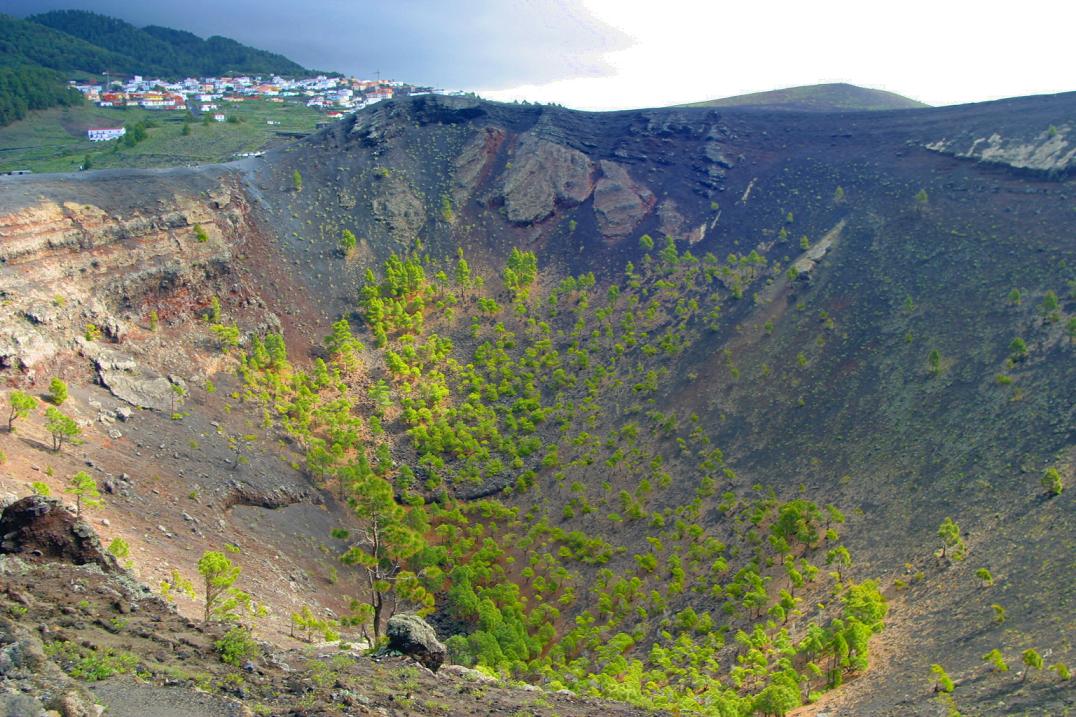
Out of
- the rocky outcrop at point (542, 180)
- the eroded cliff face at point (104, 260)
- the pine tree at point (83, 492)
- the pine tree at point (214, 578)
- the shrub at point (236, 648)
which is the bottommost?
the pine tree at point (214, 578)

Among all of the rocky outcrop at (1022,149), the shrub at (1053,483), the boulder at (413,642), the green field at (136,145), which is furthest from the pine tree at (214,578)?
the green field at (136,145)

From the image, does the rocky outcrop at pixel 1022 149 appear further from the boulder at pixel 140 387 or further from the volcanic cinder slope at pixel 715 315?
the boulder at pixel 140 387

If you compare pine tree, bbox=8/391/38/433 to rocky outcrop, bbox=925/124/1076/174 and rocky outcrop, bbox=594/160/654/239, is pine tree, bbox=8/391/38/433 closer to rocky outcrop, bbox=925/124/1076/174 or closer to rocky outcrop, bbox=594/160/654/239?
rocky outcrop, bbox=594/160/654/239

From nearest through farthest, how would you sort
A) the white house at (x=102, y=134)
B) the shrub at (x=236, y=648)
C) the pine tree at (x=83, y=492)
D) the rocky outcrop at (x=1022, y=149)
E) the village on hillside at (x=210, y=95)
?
the shrub at (x=236, y=648), the pine tree at (x=83, y=492), the rocky outcrop at (x=1022, y=149), the white house at (x=102, y=134), the village on hillside at (x=210, y=95)

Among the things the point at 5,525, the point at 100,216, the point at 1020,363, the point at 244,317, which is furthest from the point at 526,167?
the point at 5,525

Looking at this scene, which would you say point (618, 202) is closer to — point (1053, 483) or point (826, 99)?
point (826, 99)

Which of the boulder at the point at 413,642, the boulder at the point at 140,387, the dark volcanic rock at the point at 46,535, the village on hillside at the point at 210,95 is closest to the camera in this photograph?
the dark volcanic rock at the point at 46,535

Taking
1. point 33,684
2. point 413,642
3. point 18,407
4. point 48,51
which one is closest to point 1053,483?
point 413,642

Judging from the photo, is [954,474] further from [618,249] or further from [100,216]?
[100,216]
